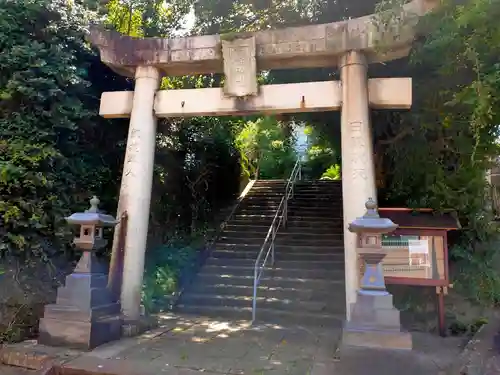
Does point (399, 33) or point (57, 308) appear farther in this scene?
point (399, 33)

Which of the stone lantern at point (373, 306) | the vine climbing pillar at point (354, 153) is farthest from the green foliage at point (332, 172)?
the stone lantern at point (373, 306)

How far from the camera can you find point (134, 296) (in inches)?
228

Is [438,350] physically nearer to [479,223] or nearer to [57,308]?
[479,223]

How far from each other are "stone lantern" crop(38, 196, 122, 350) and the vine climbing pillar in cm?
318

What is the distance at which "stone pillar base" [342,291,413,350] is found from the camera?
4.37 metres

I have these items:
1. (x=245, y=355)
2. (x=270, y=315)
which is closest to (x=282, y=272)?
(x=270, y=315)

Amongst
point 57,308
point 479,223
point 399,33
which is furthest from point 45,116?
point 479,223

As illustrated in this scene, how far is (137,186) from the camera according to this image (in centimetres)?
603

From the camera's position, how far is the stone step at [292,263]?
8.35m

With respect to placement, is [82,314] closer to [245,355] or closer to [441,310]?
[245,355]

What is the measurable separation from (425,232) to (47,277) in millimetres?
5679

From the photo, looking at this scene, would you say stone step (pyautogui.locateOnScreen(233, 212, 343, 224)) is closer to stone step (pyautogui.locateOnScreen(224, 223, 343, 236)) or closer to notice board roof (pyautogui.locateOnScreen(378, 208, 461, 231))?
stone step (pyautogui.locateOnScreen(224, 223, 343, 236))

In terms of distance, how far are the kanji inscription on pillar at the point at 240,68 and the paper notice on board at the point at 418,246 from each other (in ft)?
10.7

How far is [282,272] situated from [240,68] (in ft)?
14.1
